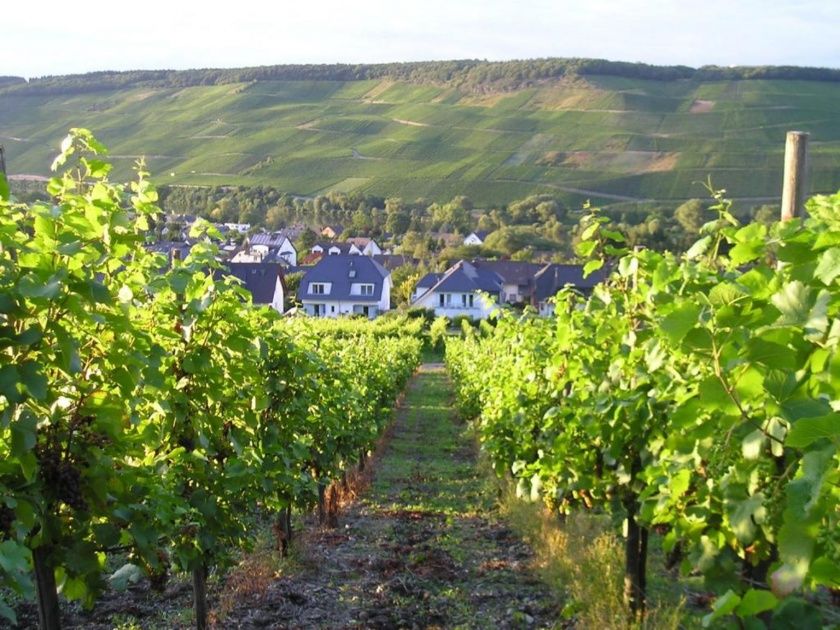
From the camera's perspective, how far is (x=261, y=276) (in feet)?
176

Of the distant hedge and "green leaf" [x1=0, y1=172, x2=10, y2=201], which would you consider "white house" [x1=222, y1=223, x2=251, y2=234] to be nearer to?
the distant hedge

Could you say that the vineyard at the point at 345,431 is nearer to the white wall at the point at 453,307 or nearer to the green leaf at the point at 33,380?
the green leaf at the point at 33,380

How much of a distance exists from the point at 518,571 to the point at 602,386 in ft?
11.9

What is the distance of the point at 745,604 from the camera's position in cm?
150

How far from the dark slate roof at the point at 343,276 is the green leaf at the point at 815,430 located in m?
59.5

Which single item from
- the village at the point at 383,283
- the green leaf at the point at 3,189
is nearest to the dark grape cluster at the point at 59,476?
the green leaf at the point at 3,189

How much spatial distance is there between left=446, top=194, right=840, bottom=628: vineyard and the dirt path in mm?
1079

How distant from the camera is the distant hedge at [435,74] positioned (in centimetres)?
10944

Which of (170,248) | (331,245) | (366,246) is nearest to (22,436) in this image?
(170,248)

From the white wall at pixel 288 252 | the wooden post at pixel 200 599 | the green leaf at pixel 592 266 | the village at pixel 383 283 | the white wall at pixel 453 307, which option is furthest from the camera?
the white wall at pixel 288 252

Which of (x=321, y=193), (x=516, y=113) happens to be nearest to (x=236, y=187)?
(x=321, y=193)

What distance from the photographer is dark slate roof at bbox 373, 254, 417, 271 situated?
73.8m

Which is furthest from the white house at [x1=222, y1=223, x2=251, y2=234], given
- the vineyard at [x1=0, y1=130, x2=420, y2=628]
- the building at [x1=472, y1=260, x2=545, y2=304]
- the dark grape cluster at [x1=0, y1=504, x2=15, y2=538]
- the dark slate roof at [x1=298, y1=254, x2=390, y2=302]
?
the dark grape cluster at [x1=0, y1=504, x2=15, y2=538]

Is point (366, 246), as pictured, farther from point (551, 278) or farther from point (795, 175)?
point (795, 175)
